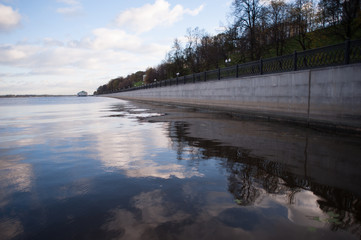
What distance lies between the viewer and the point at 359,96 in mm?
8641

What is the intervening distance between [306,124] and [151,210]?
986cm

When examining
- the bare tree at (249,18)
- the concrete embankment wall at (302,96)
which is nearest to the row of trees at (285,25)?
the bare tree at (249,18)

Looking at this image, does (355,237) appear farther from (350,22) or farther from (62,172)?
(350,22)

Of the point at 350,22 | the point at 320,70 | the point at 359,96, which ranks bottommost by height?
the point at 359,96

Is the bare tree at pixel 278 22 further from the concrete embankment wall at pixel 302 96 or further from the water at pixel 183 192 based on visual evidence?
the water at pixel 183 192

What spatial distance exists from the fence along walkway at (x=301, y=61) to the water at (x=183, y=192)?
4.65 metres

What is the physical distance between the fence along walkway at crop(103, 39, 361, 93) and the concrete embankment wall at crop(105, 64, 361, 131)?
20.3 inches

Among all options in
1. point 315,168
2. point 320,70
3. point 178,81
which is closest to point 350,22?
point 178,81

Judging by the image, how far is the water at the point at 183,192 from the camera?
277 cm

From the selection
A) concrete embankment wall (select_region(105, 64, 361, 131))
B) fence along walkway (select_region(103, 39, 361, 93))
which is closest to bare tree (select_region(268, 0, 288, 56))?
fence along walkway (select_region(103, 39, 361, 93))

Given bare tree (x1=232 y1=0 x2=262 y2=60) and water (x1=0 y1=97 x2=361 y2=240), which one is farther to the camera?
bare tree (x1=232 y1=0 x2=262 y2=60)

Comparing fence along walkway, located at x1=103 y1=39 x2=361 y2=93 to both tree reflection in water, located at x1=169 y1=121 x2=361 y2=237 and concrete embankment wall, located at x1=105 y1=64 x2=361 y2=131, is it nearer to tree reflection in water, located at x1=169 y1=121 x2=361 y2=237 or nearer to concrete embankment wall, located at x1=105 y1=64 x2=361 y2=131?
concrete embankment wall, located at x1=105 y1=64 x2=361 y2=131

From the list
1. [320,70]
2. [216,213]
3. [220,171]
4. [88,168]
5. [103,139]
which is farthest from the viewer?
[320,70]

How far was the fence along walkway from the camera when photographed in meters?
9.70
